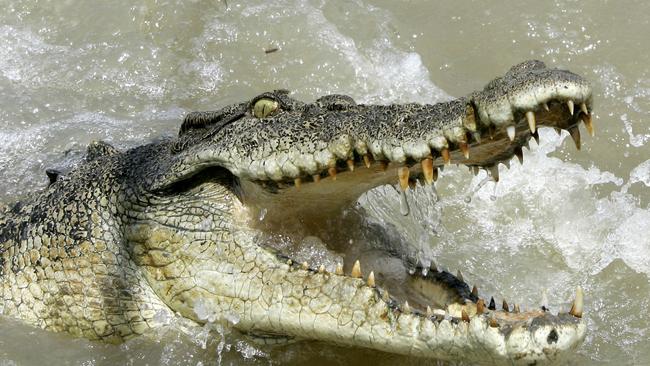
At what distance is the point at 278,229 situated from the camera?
4.15 meters

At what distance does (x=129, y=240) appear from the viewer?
4246 millimetres

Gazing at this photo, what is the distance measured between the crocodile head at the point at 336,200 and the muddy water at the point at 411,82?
1.65 metres

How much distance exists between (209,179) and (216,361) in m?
0.88

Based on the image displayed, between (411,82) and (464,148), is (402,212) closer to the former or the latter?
(464,148)

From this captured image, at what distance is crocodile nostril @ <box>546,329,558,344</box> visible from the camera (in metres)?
3.23

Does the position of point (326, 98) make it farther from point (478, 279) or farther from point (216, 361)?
point (478, 279)

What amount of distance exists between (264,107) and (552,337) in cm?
178

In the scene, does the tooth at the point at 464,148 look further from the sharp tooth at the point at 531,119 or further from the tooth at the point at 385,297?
the tooth at the point at 385,297

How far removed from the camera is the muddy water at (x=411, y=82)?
19.6ft

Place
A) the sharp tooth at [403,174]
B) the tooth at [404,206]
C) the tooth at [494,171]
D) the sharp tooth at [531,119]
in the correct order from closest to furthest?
the sharp tooth at [531,119]
the sharp tooth at [403,174]
the tooth at [494,171]
the tooth at [404,206]

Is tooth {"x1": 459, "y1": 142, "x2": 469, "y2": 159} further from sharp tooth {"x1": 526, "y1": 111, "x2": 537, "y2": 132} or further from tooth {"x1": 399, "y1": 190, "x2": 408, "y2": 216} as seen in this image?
tooth {"x1": 399, "y1": 190, "x2": 408, "y2": 216}

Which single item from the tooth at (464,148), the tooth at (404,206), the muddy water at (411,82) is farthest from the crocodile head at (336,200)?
the muddy water at (411,82)

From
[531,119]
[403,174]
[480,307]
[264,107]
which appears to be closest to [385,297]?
[480,307]

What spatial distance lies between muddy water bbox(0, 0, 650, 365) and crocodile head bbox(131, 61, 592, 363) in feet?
5.42
